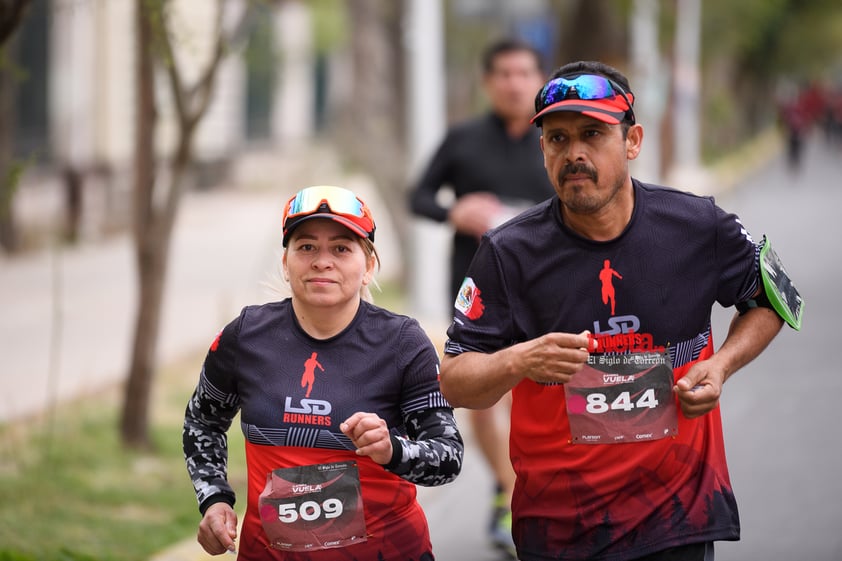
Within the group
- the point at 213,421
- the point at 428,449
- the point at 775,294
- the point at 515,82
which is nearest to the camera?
the point at 428,449

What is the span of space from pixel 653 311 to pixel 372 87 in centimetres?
1244

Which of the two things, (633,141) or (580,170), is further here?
(633,141)

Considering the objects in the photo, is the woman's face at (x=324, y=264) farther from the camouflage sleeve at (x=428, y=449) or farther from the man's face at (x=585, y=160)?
the man's face at (x=585, y=160)

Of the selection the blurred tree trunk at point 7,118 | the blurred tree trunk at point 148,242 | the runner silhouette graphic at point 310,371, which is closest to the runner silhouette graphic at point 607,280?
the runner silhouette graphic at point 310,371

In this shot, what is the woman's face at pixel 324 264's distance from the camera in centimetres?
350

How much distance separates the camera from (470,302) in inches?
139

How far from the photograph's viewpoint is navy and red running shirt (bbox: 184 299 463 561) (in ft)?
11.3

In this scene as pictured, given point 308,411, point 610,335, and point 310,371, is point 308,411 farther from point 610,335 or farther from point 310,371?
point 610,335

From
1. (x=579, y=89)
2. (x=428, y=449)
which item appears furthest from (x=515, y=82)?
(x=428, y=449)

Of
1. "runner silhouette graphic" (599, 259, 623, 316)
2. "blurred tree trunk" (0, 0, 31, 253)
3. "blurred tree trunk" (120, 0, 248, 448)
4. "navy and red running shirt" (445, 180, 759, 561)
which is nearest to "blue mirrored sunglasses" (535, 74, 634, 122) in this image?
"navy and red running shirt" (445, 180, 759, 561)

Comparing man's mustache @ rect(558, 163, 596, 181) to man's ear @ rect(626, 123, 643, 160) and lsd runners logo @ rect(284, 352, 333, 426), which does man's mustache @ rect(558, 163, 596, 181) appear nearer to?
man's ear @ rect(626, 123, 643, 160)

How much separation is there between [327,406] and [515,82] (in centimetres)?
342

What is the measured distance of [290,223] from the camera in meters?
3.54

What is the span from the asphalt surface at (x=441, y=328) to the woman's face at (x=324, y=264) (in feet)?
1.45
